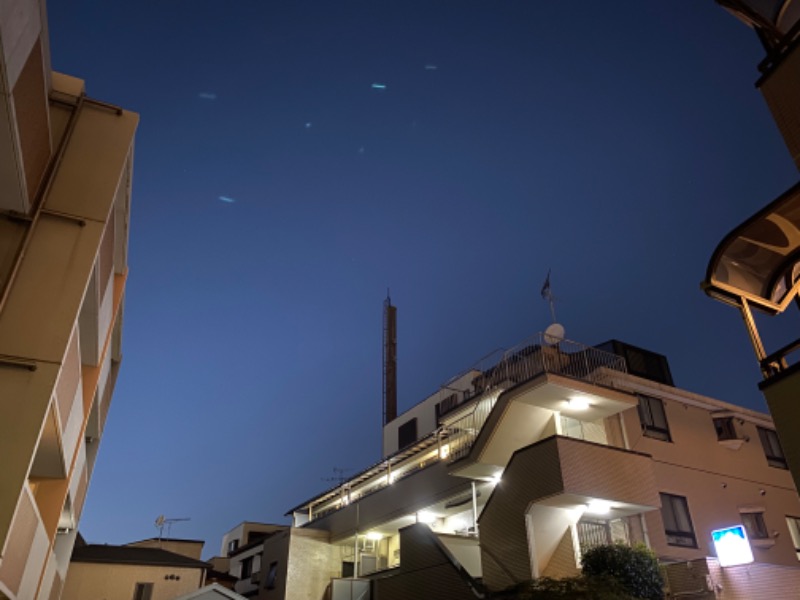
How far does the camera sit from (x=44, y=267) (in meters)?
10.2

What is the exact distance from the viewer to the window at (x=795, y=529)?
68.4 feet

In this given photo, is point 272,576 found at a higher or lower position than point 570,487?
lower

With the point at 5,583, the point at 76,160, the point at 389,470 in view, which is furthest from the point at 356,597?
the point at 76,160

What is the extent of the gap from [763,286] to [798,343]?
62.8 inches

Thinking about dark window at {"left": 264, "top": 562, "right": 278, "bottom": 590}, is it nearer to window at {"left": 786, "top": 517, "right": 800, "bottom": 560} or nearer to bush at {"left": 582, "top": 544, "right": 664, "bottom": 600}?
bush at {"left": 582, "top": 544, "right": 664, "bottom": 600}

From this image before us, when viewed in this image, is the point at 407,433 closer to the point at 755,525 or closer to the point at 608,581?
the point at 755,525

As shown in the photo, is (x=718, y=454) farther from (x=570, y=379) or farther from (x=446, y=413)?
(x=446, y=413)

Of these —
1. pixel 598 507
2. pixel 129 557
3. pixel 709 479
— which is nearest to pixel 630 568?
pixel 598 507

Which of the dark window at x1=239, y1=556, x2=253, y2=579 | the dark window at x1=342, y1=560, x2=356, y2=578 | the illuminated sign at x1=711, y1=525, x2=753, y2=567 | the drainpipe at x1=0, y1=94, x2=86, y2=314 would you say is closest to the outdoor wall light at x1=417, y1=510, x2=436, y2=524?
the dark window at x1=342, y1=560, x2=356, y2=578

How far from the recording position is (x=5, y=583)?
888 centimetres

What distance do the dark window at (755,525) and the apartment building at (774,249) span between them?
47.9ft

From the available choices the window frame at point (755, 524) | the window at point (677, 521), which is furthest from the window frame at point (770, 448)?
the window at point (677, 521)

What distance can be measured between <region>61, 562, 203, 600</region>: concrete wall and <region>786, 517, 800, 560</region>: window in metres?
25.0

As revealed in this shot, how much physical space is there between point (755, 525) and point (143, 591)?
25.0 meters
